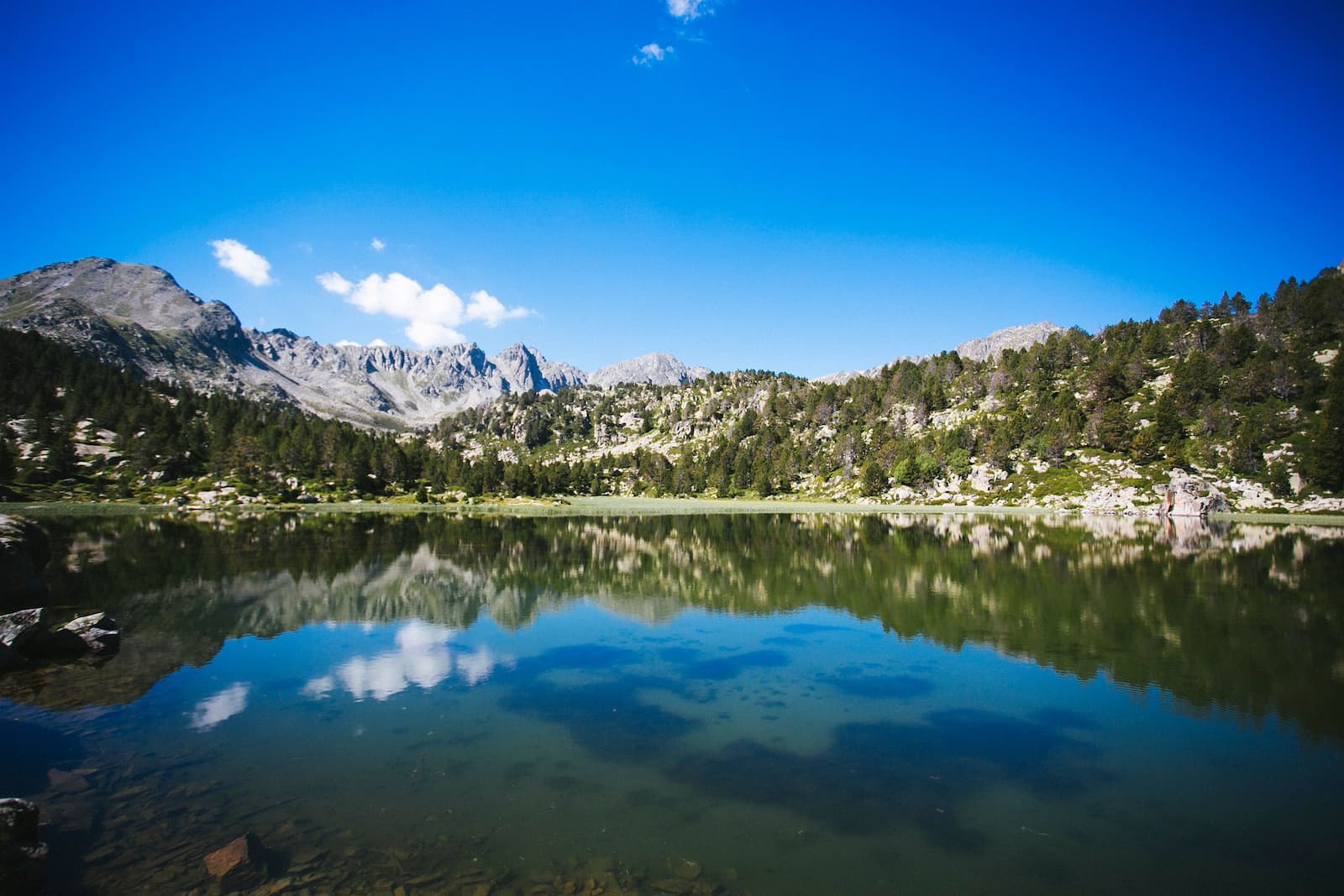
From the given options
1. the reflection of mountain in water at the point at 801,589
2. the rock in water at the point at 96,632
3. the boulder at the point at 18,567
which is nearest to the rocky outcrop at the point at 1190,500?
the reflection of mountain in water at the point at 801,589

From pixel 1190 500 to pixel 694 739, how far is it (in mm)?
124429

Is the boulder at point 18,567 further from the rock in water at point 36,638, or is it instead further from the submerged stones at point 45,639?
the rock in water at point 36,638

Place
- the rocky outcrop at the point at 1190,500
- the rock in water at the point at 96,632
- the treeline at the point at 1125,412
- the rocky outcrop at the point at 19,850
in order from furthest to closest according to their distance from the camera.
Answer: the treeline at the point at 1125,412
the rocky outcrop at the point at 1190,500
the rock in water at the point at 96,632
the rocky outcrop at the point at 19,850

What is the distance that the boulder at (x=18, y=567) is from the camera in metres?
24.8

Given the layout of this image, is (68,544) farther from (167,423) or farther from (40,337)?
(40,337)

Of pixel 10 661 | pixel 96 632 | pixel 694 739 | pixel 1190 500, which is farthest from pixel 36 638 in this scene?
pixel 1190 500

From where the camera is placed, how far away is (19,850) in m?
8.65

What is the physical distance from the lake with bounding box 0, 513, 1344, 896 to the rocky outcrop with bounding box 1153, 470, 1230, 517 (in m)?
89.3

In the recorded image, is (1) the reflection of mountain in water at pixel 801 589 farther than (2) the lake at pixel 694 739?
Yes

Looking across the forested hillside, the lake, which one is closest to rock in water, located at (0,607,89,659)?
the lake

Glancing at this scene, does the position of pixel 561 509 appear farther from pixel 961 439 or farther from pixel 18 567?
pixel 961 439

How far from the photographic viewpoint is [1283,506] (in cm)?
10369

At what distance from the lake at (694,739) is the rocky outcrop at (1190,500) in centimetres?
8935

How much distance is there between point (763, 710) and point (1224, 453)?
474ft
